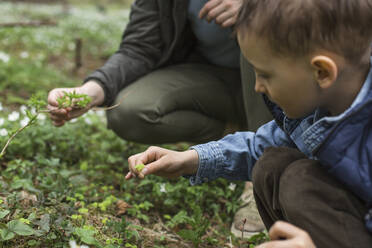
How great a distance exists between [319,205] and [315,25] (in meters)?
0.56

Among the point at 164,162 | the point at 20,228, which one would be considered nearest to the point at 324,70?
the point at 164,162

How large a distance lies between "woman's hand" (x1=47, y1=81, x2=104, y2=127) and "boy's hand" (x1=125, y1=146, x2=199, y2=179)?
677 mm

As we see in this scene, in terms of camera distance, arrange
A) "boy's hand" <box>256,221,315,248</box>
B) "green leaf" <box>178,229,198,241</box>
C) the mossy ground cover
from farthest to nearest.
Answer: "green leaf" <box>178,229,198,241</box>, the mossy ground cover, "boy's hand" <box>256,221,315,248</box>

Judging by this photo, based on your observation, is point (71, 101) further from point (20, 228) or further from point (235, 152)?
point (235, 152)

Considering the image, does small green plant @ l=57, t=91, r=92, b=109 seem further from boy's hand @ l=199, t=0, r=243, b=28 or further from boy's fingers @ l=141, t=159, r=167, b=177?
boy's hand @ l=199, t=0, r=243, b=28

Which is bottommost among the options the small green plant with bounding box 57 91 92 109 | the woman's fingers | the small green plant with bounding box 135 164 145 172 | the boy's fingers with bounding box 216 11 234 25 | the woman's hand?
the woman's hand

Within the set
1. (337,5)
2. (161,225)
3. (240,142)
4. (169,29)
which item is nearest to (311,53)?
(337,5)

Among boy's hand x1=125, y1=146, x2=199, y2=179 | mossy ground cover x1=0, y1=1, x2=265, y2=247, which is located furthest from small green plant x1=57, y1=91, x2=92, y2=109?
boy's hand x1=125, y1=146, x2=199, y2=179

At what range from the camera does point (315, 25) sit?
129cm

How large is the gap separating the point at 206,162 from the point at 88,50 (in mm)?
5635

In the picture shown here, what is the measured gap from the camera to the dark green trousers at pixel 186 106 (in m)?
2.61

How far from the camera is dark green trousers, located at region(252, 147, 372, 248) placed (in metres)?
1.32

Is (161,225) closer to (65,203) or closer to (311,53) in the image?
(65,203)

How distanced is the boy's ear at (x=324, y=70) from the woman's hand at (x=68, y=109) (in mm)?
1272
